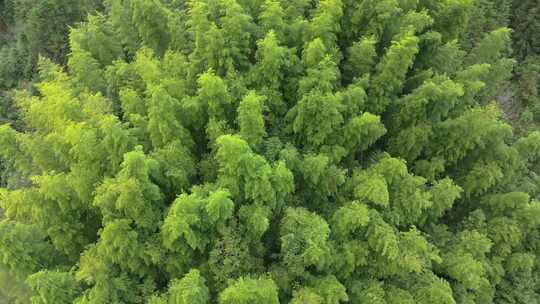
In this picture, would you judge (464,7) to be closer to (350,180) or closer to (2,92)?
(350,180)

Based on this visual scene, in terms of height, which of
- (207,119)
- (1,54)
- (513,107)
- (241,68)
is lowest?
(513,107)

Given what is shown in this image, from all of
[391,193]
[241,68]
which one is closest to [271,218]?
[391,193]

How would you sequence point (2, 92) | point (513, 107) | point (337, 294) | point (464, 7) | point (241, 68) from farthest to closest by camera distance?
point (2, 92) → point (513, 107) → point (464, 7) → point (241, 68) → point (337, 294)

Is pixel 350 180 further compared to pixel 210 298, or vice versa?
pixel 350 180

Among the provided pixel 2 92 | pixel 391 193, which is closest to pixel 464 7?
pixel 391 193

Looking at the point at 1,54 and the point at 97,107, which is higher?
the point at 97,107

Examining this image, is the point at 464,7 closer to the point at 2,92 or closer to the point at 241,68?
the point at 241,68

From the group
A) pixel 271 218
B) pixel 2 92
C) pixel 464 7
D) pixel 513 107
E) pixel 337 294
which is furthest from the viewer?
pixel 2 92
